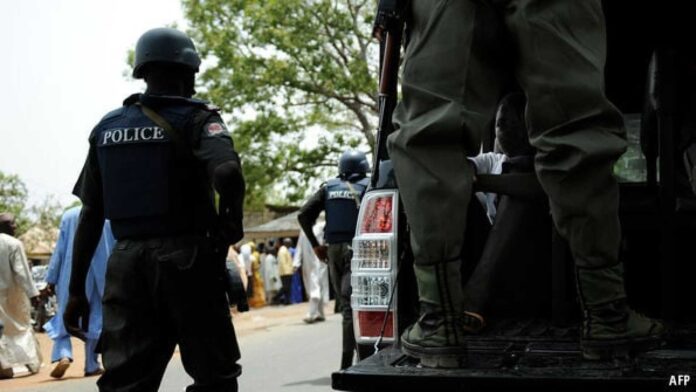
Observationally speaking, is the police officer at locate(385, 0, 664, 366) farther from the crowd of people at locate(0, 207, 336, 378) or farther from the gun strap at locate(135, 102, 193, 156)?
the crowd of people at locate(0, 207, 336, 378)

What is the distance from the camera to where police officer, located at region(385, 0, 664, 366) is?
3.49 metres

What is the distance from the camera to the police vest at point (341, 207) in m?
10.2

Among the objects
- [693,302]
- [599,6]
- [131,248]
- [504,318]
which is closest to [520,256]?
[504,318]

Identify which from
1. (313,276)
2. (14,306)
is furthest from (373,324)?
(313,276)

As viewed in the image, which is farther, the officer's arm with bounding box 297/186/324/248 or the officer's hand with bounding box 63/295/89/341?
the officer's arm with bounding box 297/186/324/248

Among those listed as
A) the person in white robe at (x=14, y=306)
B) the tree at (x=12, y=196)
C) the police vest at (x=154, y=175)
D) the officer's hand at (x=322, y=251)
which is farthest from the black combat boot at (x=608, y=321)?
the tree at (x=12, y=196)

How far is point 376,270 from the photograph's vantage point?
4254 millimetres

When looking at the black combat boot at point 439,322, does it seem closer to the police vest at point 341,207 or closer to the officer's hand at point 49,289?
the police vest at point 341,207

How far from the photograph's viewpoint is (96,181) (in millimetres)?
4727

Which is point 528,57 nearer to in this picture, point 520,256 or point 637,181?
point 520,256

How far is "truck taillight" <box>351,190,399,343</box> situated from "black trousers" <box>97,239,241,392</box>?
58 cm

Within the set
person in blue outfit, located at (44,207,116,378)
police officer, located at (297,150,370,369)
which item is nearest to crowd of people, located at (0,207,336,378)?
person in blue outfit, located at (44,207,116,378)

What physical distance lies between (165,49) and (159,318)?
111cm

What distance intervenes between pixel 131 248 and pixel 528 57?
72.8 inches
